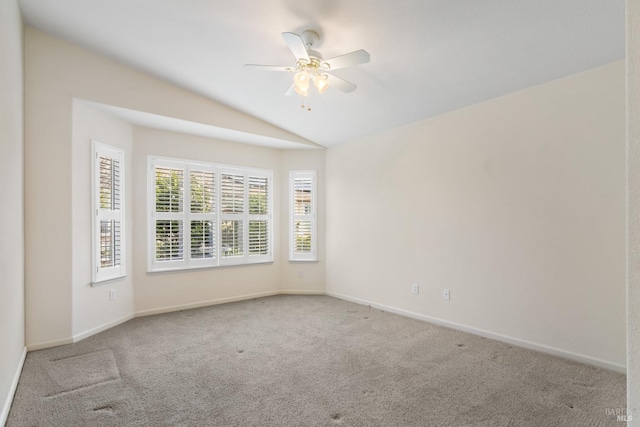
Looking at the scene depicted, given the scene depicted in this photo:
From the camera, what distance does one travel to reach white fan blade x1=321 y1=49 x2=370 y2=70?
240cm

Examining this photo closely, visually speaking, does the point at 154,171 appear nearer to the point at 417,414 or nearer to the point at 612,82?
the point at 417,414

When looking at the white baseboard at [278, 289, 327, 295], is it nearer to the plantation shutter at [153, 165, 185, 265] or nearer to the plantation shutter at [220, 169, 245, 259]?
the plantation shutter at [220, 169, 245, 259]

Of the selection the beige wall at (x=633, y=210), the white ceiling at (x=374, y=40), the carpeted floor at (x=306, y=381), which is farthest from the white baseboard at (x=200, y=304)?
the beige wall at (x=633, y=210)

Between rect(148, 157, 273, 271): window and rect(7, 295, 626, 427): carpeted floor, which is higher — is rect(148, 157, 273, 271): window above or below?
above

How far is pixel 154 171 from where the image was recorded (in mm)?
4527

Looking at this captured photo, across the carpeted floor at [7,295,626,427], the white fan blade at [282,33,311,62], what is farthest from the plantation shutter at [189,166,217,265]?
the white fan blade at [282,33,311,62]

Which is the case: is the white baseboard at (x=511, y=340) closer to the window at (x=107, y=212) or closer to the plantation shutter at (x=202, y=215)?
the plantation shutter at (x=202, y=215)

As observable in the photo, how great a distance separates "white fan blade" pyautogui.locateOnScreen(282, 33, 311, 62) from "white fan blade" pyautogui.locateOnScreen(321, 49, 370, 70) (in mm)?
167

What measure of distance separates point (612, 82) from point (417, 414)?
3055mm

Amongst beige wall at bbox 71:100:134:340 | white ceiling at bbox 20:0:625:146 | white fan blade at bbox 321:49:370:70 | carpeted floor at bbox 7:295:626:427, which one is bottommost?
carpeted floor at bbox 7:295:626:427

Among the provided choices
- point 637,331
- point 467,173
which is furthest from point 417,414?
point 467,173

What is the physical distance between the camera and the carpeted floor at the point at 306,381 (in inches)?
83.5

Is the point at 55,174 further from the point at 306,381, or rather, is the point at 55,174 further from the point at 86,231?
the point at 306,381

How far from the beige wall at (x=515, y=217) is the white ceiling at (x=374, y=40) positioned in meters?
0.35
